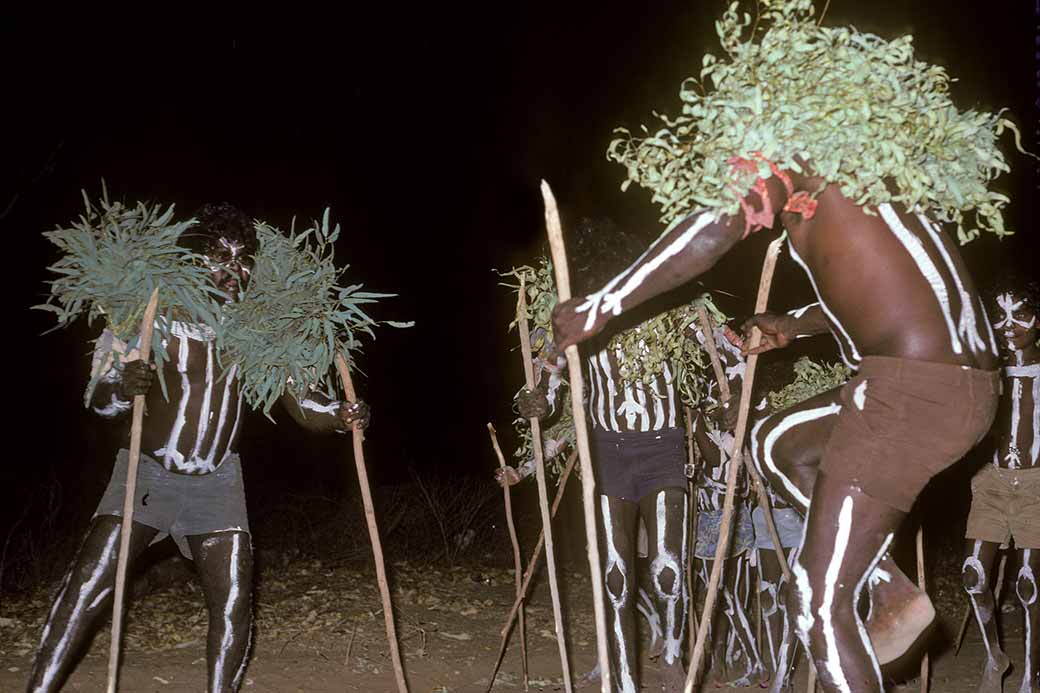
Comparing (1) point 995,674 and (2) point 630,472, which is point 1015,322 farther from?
(2) point 630,472

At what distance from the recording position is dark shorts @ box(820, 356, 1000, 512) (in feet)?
11.4

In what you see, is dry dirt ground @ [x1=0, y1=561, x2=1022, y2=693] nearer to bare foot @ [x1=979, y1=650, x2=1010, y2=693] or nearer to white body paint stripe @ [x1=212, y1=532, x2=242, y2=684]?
bare foot @ [x1=979, y1=650, x2=1010, y2=693]

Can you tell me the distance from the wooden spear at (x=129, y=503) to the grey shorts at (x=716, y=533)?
153 inches

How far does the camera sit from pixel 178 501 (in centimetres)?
486

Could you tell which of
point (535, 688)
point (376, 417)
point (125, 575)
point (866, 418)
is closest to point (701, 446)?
point (535, 688)

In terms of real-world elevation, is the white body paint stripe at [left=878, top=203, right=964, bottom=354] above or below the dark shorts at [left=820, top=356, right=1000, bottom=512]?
above

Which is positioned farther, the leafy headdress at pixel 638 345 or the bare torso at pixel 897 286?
the leafy headdress at pixel 638 345

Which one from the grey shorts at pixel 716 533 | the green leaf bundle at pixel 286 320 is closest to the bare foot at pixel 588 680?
the grey shorts at pixel 716 533

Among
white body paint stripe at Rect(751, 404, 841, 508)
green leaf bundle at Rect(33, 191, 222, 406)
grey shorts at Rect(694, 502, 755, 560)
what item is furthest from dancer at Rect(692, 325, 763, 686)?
green leaf bundle at Rect(33, 191, 222, 406)

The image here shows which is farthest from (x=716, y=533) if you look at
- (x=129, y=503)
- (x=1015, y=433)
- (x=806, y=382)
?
Result: (x=129, y=503)

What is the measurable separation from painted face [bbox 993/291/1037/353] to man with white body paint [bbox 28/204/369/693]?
14.5 ft

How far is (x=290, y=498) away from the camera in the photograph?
497 inches

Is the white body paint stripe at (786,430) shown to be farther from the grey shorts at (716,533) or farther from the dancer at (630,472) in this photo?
the grey shorts at (716,533)

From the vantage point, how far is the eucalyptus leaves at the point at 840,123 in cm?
345
